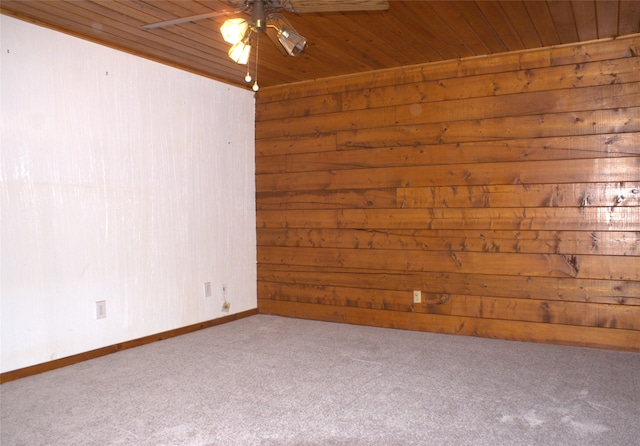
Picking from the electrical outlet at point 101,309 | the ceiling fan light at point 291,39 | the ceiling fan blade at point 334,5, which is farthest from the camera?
the electrical outlet at point 101,309

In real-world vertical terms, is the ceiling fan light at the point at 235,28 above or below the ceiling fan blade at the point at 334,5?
below

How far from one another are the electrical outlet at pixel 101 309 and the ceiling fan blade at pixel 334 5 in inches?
91.7

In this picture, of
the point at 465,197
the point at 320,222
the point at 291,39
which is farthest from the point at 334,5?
the point at 320,222

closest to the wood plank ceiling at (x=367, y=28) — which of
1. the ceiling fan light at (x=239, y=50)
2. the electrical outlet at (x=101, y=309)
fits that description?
the ceiling fan light at (x=239, y=50)

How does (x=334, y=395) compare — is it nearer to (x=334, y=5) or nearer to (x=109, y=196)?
(x=334, y=5)

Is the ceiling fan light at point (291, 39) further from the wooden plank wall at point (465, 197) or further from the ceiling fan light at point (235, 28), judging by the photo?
the wooden plank wall at point (465, 197)

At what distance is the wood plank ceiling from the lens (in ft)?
9.62

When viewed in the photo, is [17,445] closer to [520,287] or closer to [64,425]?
[64,425]

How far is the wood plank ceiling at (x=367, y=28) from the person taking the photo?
9.62 feet

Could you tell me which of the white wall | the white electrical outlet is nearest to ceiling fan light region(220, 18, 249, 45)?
the white wall

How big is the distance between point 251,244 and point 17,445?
2847mm

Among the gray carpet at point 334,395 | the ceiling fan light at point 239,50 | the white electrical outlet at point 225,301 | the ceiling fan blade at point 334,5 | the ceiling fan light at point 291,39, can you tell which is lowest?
the gray carpet at point 334,395

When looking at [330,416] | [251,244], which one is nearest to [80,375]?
[330,416]

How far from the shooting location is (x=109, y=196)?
141 inches
